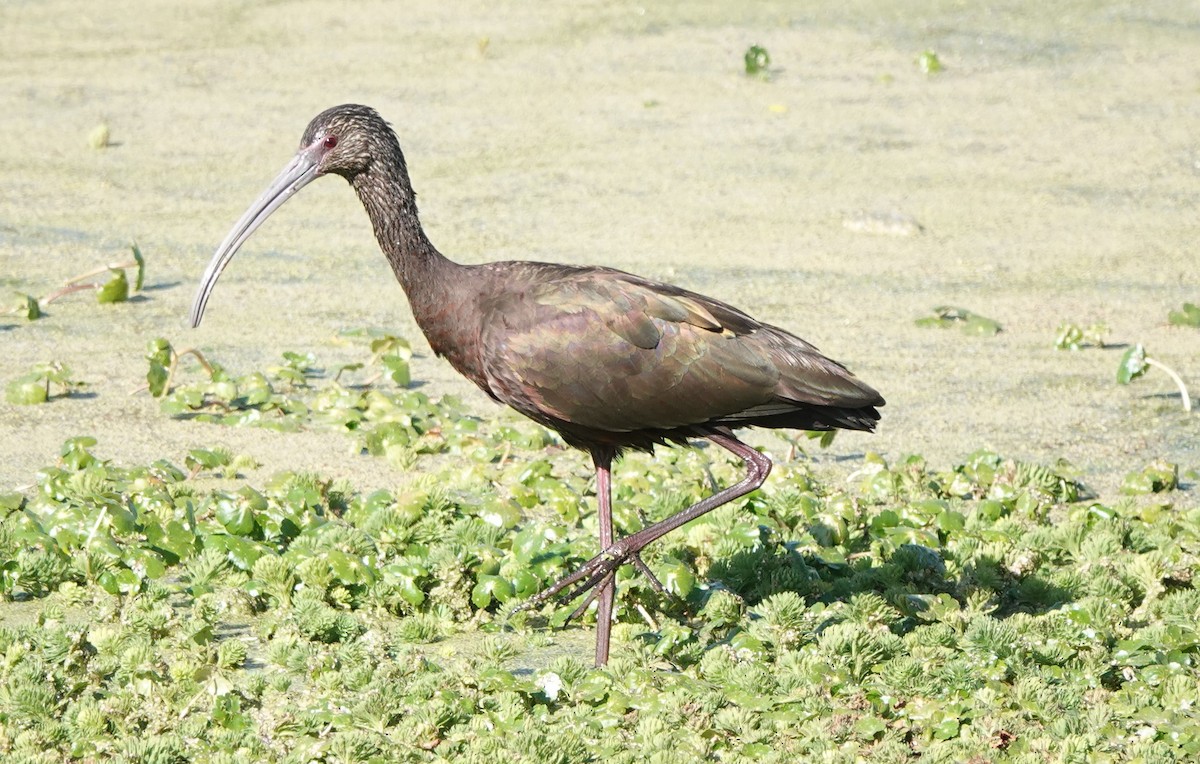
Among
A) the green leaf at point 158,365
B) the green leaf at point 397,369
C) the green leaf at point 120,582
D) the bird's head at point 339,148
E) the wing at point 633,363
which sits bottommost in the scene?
the green leaf at point 120,582

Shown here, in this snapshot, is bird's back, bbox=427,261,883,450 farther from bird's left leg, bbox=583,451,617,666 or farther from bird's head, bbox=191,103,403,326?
bird's head, bbox=191,103,403,326

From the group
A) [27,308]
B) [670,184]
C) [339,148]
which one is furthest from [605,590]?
[670,184]

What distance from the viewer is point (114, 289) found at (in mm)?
7742

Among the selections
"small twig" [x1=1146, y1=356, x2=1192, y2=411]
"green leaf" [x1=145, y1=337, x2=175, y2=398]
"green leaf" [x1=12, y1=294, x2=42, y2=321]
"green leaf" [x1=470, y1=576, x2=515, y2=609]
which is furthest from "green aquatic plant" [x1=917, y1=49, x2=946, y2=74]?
"green leaf" [x1=470, y1=576, x2=515, y2=609]

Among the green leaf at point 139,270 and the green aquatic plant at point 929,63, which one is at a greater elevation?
the green aquatic plant at point 929,63

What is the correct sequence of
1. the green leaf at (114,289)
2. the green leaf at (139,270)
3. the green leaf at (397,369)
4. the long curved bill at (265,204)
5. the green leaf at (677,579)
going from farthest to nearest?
the green leaf at (114,289), the green leaf at (139,270), the green leaf at (397,369), the long curved bill at (265,204), the green leaf at (677,579)

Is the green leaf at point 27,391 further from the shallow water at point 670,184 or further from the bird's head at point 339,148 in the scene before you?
the bird's head at point 339,148

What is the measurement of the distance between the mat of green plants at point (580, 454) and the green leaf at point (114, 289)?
7 cm

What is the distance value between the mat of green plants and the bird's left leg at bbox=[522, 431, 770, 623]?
28 cm

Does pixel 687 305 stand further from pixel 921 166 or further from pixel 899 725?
pixel 921 166

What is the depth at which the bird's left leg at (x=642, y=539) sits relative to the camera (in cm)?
450

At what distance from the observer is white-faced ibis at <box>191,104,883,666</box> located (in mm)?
4551

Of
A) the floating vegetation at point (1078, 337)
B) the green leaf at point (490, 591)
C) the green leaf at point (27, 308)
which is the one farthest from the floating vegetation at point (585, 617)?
the green leaf at point (27, 308)

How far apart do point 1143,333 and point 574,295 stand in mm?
4657
